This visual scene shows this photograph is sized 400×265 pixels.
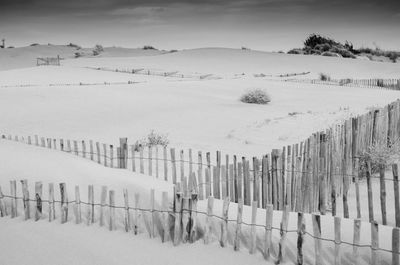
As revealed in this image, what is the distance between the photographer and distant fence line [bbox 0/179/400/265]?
505 cm

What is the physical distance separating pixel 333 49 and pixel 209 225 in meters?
60.5

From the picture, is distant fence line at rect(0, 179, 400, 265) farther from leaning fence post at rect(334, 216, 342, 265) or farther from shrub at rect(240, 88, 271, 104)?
shrub at rect(240, 88, 271, 104)

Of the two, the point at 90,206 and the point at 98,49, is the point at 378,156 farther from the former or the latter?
the point at 98,49

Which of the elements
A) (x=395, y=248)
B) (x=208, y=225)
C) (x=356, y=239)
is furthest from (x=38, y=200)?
(x=395, y=248)

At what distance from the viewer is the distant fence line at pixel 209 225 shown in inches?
199

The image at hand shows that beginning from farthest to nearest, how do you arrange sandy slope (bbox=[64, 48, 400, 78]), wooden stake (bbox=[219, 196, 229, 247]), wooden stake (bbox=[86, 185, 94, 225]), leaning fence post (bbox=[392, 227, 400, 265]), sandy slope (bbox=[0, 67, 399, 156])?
sandy slope (bbox=[64, 48, 400, 78]) < sandy slope (bbox=[0, 67, 399, 156]) < wooden stake (bbox=[86, 185, 94, 225]) < wooden stake (bbox=[219, 196, 229, 247]) < leaning fence post (bbox=[392, 227, 400, 265])

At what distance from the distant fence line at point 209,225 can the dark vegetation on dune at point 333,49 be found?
2268 inches

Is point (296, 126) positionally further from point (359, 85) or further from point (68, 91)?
point (359, 85)

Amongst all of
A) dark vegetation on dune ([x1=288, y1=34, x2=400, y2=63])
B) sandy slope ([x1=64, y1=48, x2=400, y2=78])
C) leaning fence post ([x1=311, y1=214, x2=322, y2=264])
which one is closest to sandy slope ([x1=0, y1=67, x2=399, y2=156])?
leaning fence post ([x1=311, y1=214, x2=322, y2=264])

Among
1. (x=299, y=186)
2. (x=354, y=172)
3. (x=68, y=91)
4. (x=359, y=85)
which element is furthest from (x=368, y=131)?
(x=359, y=85)

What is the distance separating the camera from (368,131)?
10211mm

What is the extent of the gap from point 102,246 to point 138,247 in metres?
0.44

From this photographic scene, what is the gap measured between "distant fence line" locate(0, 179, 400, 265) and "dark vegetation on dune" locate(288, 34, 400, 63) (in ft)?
189

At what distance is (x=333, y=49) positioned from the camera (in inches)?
2472
